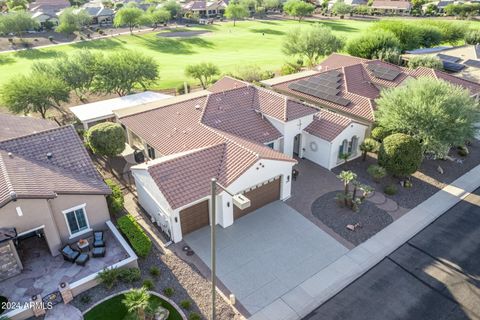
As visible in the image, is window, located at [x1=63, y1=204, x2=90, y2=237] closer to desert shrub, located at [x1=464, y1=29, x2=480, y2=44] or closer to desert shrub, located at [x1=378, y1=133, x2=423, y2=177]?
desert shrub, located at [x1=378, y1=133, x2=423, y2=177]

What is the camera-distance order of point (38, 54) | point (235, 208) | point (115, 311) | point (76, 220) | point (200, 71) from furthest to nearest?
1. point (38, 54)
2. point (200, 71)
3. point (235, 208)
4. point (76, 220)
5. point (115, 311)

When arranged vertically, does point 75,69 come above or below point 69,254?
above

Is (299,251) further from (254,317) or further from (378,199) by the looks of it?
(378,199)

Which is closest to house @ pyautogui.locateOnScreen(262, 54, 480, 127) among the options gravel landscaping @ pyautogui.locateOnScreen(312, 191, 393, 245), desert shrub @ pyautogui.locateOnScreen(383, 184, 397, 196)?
desert shrub @ pyautogui.locateOnScreen(383, 184, 397, 196)

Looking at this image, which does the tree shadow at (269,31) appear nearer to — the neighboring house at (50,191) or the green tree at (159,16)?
the green tree at (159,16)

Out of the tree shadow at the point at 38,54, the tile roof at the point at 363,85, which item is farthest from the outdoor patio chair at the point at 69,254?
the tree shadow at the point at 38,54

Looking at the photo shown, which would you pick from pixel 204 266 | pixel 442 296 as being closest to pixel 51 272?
pixel 204 266

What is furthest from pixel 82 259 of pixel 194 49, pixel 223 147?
pixel 194 49

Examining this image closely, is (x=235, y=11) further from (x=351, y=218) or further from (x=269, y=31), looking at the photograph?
(x=351, y=218)
